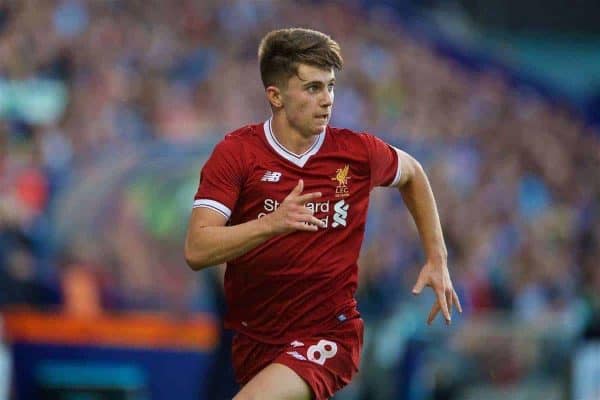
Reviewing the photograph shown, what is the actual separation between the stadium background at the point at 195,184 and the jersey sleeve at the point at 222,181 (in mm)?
6148

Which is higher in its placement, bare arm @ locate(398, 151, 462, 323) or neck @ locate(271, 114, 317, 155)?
neck @ locate(271, 114, 317, 155)

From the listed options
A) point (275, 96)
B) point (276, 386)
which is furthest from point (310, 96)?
point (276, 386)

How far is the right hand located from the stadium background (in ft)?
22.0

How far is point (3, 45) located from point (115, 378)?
11.1 feet

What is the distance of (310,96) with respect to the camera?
5.83m

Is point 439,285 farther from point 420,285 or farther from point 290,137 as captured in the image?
point 290,137

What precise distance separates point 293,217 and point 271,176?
2.12ft

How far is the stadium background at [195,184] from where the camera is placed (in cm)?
1180

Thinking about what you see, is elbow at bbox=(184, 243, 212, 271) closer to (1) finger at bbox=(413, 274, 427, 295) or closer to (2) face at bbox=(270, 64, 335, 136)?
A: (2) face at bbox=(270, 64, 335, 136)

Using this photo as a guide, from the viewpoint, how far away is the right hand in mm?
5238

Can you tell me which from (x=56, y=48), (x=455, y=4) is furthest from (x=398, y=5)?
(x=56, y=48)

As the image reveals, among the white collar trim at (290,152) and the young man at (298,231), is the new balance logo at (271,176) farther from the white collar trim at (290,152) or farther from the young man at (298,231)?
the white collar trim at (290,152)

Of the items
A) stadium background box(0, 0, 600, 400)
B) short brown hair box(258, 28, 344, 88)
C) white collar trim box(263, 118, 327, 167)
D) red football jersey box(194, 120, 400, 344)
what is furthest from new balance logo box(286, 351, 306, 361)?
stadium background box(0, 0, 600, 400)

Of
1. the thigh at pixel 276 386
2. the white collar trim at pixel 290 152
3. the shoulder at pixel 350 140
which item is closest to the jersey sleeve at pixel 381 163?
the shoulder at pixel 350 140
